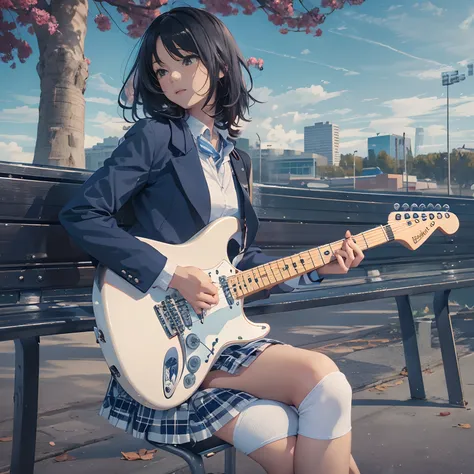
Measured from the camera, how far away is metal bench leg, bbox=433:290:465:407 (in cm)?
334

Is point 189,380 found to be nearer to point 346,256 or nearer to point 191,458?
point 191,458

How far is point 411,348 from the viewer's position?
11.1ft

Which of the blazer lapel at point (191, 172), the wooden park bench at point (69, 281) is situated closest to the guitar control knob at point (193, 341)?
the wooden park bench at point (69, 281)

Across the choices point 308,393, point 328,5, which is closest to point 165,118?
point 308,393

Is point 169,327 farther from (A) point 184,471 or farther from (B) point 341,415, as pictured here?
(A) point 184,471

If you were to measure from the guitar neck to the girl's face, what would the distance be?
0.54 meters

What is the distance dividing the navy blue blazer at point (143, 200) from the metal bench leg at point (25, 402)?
0.42 metres

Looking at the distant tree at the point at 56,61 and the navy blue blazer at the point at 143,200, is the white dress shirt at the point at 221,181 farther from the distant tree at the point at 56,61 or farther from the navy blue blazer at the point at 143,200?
the distant tree at the point at 56,61

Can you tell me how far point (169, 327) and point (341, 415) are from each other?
0.47 metres

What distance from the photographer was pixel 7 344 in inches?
213

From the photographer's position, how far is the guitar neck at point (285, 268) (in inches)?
69.9

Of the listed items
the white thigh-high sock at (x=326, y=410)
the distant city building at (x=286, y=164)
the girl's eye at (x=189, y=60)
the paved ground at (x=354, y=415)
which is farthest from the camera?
the distant city building at (x=286, y=164)

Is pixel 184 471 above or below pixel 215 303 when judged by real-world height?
below

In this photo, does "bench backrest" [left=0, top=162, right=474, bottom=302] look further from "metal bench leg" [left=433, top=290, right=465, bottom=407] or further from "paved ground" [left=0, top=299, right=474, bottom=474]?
"metal bench leg" [left=433, top=290, right=465, bottom=407]
